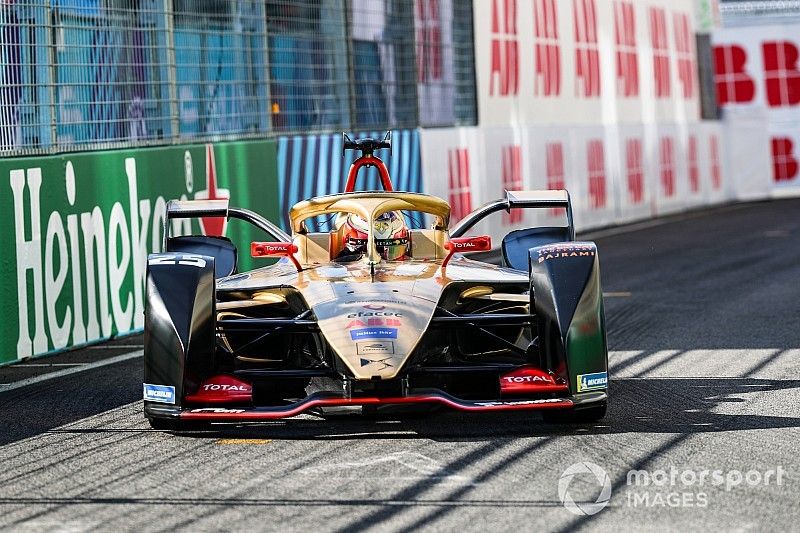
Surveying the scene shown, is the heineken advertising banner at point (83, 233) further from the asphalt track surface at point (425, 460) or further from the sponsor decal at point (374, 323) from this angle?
the sponsor decal at point (374, 323)

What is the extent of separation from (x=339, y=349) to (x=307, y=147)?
937 centimetres

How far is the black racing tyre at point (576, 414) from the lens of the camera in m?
7.53

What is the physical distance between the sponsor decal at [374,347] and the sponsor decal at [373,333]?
1.5 inches

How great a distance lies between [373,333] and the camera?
7246 millimetres

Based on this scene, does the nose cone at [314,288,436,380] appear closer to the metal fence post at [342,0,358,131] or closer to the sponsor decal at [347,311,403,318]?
the sponsor decal at [347,311,403,318]

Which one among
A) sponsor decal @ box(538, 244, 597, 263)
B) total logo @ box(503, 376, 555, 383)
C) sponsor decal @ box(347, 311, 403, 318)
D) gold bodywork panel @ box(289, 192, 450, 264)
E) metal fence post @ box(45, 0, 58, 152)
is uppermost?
metal fence post @ box(45, 0, 58, 152)

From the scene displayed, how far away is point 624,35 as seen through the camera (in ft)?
94.1

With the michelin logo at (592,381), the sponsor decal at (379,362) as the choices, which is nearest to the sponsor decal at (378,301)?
the sponsor decal at (379,362)

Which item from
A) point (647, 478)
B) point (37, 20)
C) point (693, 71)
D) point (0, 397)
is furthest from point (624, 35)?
point (647, 478)

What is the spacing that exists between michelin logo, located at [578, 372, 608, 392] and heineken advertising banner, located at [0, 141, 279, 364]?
451 cm

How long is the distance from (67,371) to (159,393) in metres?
2.92

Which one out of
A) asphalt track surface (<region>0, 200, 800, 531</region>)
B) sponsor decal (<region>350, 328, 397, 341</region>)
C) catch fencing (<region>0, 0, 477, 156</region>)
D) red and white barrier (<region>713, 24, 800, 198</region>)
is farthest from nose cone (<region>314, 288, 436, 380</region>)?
red and white barrier (<region>713, 24, 800, 198</region>)

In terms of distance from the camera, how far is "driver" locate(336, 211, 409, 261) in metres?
8.76

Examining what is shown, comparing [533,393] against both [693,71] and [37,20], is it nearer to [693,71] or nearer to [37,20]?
[37,20]
